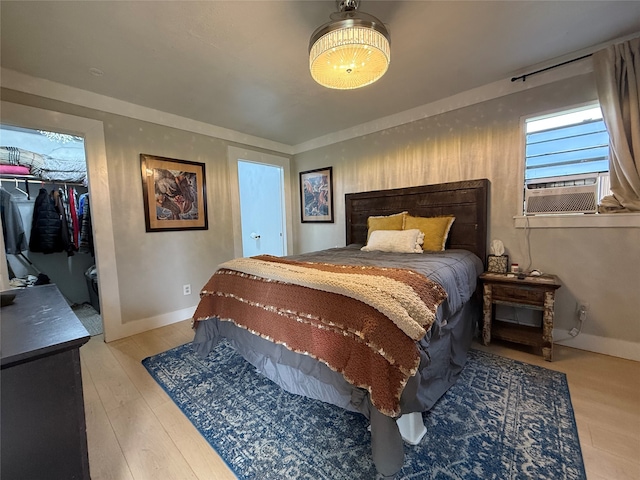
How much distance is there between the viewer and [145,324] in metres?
2.85

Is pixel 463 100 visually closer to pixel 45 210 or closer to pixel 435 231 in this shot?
pixel 435 231

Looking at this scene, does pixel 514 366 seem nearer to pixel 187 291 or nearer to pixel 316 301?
pixel 316 301

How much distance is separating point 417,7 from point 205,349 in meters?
2.72

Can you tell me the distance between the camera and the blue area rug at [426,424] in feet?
3.88

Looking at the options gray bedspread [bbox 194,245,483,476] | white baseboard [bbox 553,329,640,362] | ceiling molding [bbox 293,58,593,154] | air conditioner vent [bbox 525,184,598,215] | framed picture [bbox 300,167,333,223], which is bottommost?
white baseboard [bbox 553,329,640,362]

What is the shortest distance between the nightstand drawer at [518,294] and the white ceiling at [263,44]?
6.03 ft

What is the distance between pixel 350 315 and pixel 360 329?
0.08 m

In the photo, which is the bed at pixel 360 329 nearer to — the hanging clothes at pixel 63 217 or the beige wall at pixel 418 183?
the beige wall at pixel 418 183

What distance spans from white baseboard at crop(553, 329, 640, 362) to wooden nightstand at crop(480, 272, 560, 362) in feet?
0.88

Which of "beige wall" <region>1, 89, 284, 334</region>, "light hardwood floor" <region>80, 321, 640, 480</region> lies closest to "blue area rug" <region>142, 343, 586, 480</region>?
"light hardwood floor" <region>80, 321, 640, 480</region>

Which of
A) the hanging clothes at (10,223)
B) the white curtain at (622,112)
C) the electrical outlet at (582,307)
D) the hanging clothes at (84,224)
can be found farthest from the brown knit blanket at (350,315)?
the hanging clothes at (10,223)

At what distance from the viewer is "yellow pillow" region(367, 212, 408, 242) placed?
2846mm

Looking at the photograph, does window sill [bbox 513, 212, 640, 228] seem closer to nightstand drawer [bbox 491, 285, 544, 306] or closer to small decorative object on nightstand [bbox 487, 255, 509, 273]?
small decorative object on nightstand [bbox 487, 255, 509, 273]

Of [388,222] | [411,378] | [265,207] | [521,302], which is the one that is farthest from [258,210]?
[411,378]
